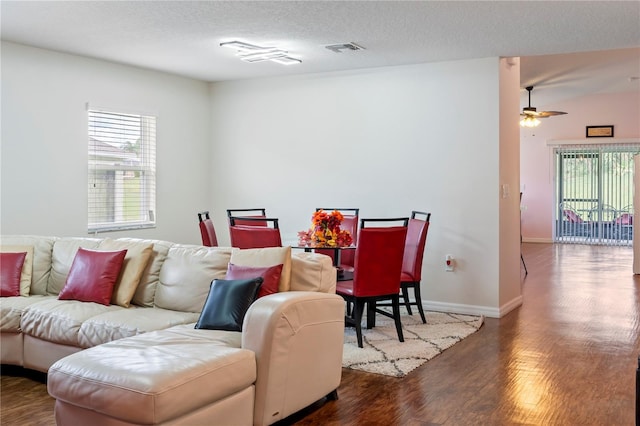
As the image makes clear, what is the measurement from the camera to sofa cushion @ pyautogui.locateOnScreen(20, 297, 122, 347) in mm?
3795

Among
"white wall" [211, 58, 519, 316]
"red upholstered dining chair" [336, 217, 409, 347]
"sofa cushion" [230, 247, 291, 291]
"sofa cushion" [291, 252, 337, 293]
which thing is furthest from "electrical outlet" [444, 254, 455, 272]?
"sofa cushion" [230, 247, 291, 291]

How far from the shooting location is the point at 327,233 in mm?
5094

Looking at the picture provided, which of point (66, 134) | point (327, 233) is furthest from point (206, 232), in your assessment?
point (66, 134)

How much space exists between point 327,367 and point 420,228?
232cm

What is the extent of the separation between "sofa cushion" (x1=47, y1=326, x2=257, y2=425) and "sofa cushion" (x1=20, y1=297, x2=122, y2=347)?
0.82 m

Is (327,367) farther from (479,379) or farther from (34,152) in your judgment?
(34,152)

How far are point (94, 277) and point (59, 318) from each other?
0.39 meters

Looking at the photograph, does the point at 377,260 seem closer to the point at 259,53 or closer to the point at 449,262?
the point at 449,262

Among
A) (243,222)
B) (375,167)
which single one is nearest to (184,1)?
(243,222)

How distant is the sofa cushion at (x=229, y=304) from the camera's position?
3.40 m

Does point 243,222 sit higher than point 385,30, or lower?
lower

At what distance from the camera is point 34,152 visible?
18.2 ft

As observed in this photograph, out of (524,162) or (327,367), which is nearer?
(327,367)

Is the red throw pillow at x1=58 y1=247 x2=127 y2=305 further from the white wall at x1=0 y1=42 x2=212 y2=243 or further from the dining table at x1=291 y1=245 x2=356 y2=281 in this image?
the white wall at x1=0 y1=42 x2=212 y2=243
